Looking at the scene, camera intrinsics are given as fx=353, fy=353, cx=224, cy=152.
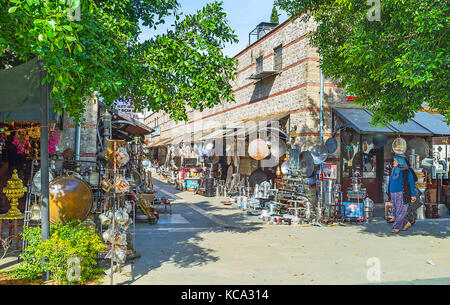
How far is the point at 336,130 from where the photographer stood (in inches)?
553

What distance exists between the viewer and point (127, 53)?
6680 millimetres

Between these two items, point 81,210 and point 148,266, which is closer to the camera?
point 148,266

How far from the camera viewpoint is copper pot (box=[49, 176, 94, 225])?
23.3ft

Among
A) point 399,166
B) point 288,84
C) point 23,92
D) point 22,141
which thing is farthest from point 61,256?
point 288,84

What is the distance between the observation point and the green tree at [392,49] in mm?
7629

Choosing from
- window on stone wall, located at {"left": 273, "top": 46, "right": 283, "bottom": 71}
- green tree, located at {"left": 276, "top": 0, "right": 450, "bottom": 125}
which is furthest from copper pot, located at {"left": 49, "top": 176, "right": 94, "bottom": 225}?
window on stone wall, located at {"left": 273, "top": 46, "right": 283, "bottom": 71}

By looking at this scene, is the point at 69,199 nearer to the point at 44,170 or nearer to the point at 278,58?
the point at 44,170

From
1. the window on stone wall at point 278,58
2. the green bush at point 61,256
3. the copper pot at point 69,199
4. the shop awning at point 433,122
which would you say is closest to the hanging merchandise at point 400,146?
the shop awning at point 433,122

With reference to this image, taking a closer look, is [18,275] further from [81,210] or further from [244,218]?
[244,218]

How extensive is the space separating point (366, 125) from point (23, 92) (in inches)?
434

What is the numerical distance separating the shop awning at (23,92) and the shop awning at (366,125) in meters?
10.1

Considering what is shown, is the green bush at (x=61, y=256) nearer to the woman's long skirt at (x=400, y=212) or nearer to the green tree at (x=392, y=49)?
the green tree at (x=392, y=49)

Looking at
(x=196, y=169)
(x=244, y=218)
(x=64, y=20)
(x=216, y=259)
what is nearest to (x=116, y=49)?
(x=64, y=20)

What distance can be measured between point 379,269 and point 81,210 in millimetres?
6085
